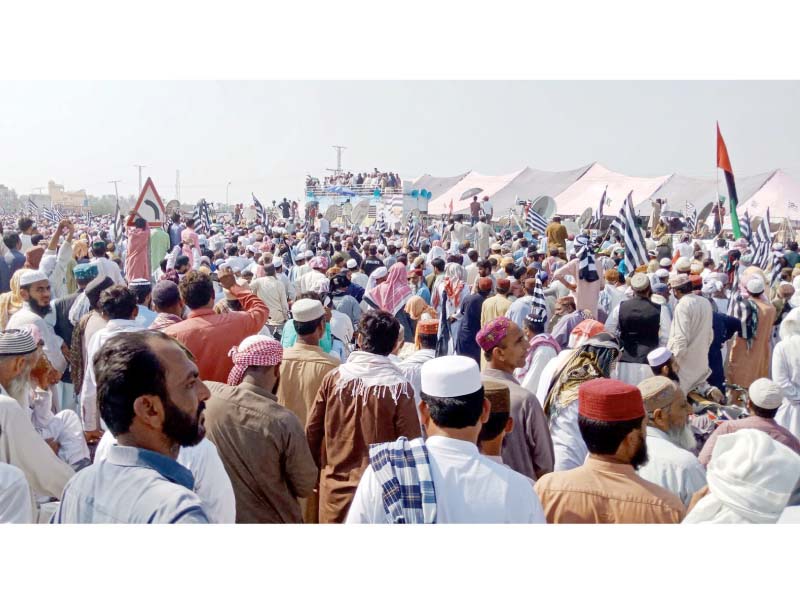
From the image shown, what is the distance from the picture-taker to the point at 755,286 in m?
7.20

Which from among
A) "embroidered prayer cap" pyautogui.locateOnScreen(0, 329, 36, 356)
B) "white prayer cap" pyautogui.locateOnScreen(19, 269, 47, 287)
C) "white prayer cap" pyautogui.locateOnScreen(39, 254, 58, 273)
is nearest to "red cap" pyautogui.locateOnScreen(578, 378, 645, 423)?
"embroidered prayer cap" pyautogui.locateOnScreen(0, 329, 36, 356)

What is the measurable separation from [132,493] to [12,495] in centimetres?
81

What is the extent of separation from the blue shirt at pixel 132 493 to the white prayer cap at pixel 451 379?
82 cm

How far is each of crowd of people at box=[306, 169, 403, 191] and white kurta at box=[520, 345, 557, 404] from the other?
24.6 metres

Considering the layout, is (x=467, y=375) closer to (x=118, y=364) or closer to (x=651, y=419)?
(x=118, y=364)

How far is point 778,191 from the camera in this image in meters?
22.4

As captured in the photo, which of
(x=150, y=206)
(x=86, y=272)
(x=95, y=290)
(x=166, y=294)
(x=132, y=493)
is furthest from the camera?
(x=150, y=206)

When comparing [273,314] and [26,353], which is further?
[273,314]

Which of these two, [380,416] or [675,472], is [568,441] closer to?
[675,472]

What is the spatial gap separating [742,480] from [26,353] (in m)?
2.79

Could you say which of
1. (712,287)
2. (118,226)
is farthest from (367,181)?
(712,287)

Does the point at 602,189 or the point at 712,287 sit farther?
the point at 602,189

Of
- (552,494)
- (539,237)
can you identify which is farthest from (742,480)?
(539,237)

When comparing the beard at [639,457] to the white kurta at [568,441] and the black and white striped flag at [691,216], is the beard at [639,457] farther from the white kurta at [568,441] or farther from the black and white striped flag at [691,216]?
the black and white striped flag at [691,216]
